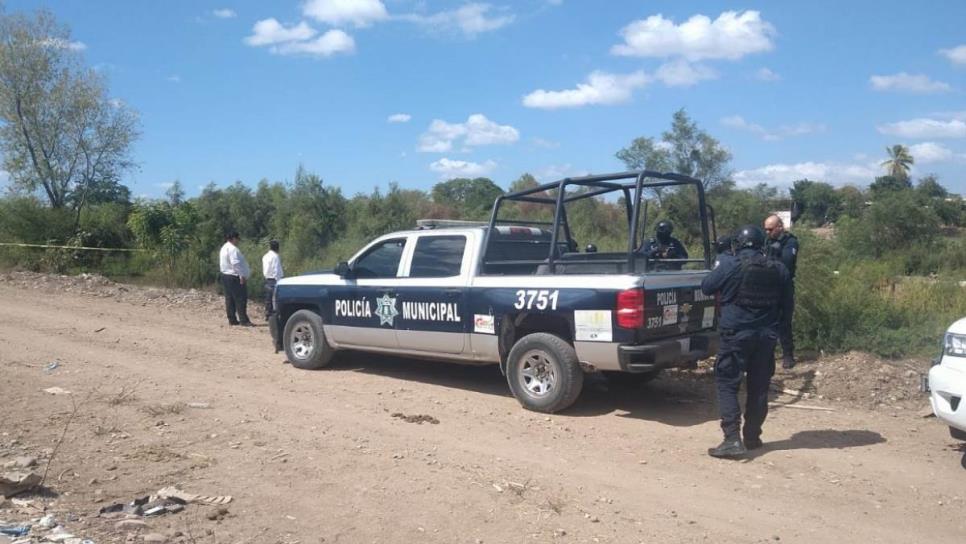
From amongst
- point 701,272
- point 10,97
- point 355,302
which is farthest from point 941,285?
point 10,97

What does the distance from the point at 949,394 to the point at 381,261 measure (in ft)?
18.6

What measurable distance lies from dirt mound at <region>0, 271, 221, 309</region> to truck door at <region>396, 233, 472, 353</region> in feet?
27.8

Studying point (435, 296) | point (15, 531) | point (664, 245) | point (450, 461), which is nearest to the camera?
point (15, 531)

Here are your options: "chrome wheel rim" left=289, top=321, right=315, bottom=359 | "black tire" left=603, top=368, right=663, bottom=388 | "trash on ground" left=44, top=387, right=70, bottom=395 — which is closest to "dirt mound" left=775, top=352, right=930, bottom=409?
"black tire" left=603, top=368, right=663, bottom=388

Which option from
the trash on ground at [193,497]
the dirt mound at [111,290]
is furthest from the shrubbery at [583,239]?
the trash on ground at [193,497]

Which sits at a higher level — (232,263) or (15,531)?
(232,263)

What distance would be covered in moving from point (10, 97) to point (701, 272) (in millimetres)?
22932

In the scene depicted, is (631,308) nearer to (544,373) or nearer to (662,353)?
(662,353)

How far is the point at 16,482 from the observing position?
15.8 feet

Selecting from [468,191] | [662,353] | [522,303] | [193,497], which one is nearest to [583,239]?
[522,303]

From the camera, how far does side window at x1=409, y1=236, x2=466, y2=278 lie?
25.9 feet

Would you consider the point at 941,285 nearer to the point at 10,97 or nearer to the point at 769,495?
the point at 769,495

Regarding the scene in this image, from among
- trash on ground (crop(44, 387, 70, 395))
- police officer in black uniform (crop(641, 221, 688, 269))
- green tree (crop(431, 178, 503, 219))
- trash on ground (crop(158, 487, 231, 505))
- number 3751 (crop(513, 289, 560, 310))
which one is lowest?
trash on ground (crop(158, 487, 231, 505))

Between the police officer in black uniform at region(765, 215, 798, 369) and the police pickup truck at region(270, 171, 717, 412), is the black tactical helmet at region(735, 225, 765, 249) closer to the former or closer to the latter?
the police pickup truck at region(270, 171, 717, 412)
